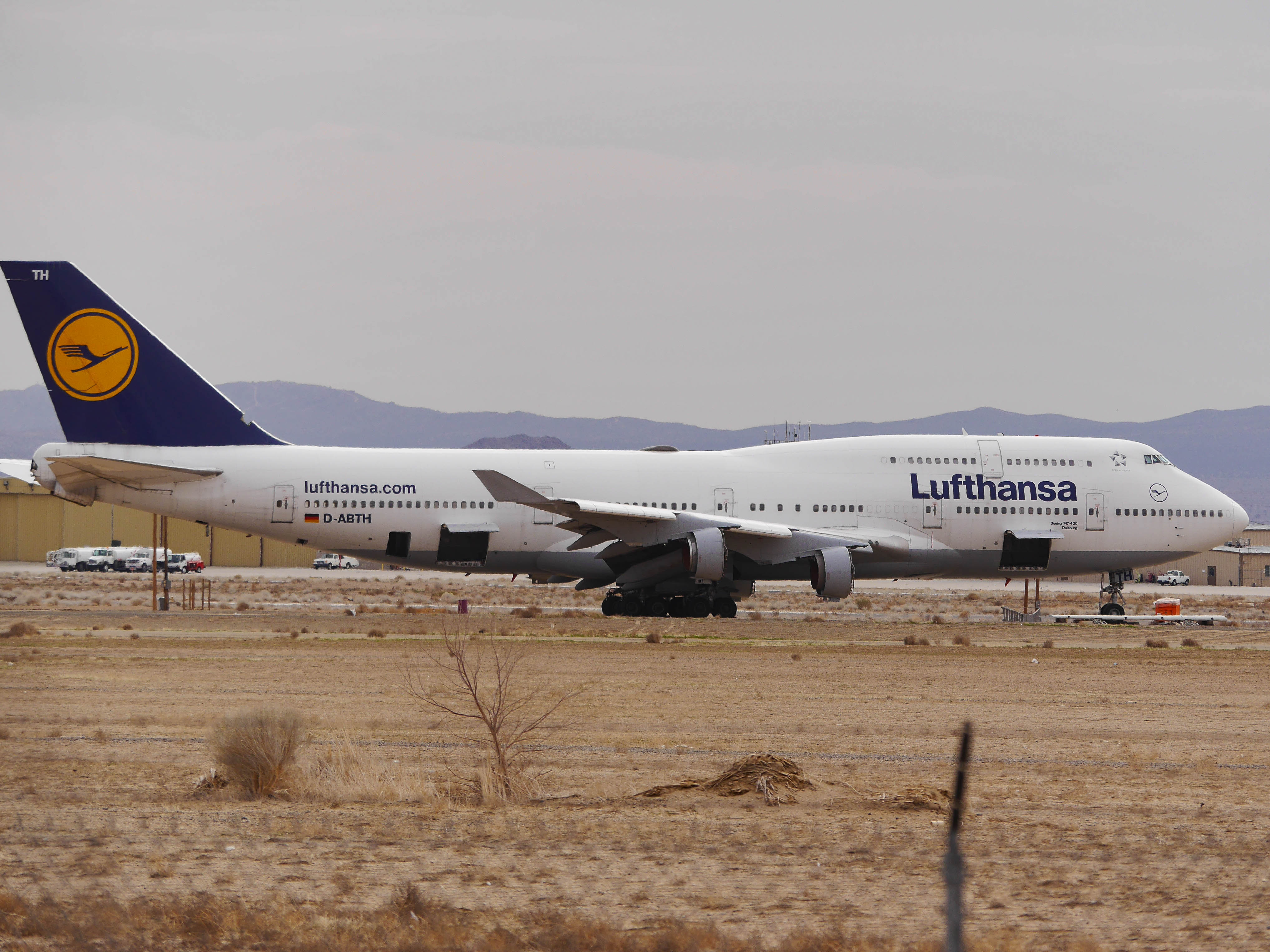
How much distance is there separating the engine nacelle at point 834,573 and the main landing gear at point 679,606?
294 cm

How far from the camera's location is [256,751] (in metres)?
12.3

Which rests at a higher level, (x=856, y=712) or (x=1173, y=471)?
(x=1173, y=471)

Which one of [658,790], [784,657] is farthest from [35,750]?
[784,657]

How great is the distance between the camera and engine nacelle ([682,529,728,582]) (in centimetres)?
3328

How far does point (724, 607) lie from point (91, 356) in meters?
17.4

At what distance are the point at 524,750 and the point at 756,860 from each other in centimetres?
441

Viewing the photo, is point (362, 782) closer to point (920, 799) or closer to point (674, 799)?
point (674, 799)

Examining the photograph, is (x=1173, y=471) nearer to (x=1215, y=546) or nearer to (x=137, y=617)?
(x=1215, y=546)

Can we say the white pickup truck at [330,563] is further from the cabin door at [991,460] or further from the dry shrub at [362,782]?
the dry shrub at [362,782]

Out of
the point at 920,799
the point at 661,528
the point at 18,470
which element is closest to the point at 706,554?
the point at 661,528

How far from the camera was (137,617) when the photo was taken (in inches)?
1421

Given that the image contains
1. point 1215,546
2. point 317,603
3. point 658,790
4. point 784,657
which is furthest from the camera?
point 317,603

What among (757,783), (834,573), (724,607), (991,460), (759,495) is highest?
(991,460)

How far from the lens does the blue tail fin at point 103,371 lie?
35375 millimetres
